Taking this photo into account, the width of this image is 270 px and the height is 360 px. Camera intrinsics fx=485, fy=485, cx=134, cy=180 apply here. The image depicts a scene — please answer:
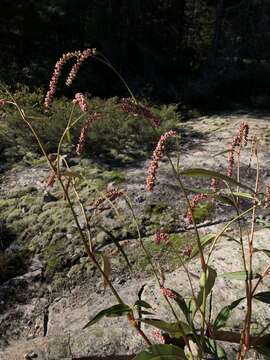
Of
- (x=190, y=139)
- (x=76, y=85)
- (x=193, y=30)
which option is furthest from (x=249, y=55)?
(x=190, y=139)

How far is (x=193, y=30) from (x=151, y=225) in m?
13.8

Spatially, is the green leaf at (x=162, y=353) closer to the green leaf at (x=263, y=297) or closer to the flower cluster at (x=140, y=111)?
the green leaf at (x=263, y=297)

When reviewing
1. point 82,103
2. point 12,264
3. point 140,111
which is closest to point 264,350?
point 140,111

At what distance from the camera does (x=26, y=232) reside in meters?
4.91

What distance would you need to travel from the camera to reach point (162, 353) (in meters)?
1.74

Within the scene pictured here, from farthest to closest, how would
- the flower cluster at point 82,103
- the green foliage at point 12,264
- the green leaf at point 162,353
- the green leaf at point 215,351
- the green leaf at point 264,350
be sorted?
the green foliage at point 12,264 → the green leaf at point 215,351 → the green leaf at point 264,350 → the green leaf at point 162,353 → the flower cluster at point 82,103

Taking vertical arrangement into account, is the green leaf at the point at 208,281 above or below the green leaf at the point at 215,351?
above

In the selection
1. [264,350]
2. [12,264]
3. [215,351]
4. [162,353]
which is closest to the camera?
[162,353]

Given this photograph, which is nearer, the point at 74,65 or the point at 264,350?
the point at 74,65

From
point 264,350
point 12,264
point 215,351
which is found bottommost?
point 12,264

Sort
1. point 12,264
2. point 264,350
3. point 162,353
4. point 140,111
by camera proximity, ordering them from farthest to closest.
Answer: point 12,264 → point 264,350 → point 162,353 → point 140,111

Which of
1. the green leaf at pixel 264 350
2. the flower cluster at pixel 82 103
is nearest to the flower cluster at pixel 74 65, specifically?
the flower cluster at pixel 82 103

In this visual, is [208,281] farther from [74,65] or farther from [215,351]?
[74,65]

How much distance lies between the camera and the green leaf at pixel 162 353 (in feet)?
5.61
